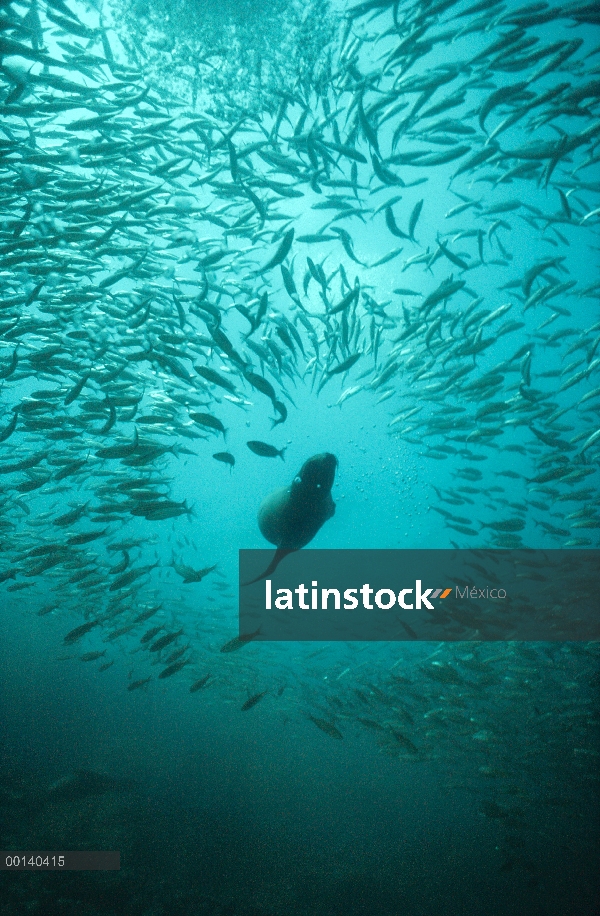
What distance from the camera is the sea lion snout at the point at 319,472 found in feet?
11.9

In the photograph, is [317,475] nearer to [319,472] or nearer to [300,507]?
[319,472]

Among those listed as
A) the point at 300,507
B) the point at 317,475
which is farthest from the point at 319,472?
the point at 300,507

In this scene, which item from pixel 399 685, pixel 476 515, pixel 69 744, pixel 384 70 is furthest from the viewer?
pixel 476 515

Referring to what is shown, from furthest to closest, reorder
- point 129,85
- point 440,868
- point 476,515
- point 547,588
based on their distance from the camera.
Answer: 1. point 476,515
2. point 440,868
3. point 547,588
4. point 129,85

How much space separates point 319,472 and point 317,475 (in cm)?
5

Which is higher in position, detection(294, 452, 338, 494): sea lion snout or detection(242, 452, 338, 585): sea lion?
detection(294, 452, 338, 494): sea lion snout

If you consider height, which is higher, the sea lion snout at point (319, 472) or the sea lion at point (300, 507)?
the sea lion snout at point (319, 472)

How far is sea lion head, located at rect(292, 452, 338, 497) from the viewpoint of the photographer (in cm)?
362

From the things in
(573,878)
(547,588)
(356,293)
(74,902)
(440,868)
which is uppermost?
(356,293)

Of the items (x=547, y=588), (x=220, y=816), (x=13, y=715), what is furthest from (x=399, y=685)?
(x=13, y=715)

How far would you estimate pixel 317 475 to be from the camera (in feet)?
12.3

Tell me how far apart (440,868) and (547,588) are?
9262 millimetres

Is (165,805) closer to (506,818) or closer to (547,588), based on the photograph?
(506,818)

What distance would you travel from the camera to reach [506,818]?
840 cm
